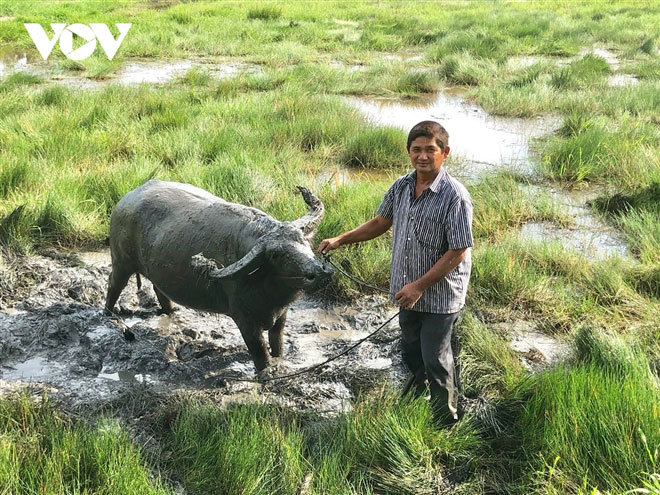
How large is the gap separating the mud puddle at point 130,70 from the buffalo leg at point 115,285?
8.22 metres

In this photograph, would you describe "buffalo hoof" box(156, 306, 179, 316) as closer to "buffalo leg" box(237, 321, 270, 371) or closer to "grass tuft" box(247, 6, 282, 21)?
"buffalo leg" box(237, 321, 270, 371)

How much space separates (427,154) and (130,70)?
12.5 metres

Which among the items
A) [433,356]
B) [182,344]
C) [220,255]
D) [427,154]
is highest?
[427,154]

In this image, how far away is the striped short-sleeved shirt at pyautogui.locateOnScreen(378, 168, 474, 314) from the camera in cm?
291

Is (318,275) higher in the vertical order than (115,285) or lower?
higher

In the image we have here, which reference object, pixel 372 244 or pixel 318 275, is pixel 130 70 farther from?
pixel 318 275

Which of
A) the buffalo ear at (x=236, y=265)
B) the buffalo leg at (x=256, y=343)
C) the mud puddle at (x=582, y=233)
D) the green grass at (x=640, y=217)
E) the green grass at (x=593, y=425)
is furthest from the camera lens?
the mud puddle at (x=582, y=233)

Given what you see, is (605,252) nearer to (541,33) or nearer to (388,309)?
(388,309)

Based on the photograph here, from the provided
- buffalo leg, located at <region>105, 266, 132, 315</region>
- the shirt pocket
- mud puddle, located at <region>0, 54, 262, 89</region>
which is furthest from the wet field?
mud puddle, located at <region>0, 54, 262, 89</region>

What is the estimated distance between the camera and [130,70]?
45.8 ft

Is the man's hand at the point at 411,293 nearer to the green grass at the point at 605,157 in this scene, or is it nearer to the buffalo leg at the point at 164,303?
the buffalo leg at the point at 164,303

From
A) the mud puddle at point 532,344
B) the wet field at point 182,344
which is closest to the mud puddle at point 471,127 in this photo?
the wet field at point 182,344

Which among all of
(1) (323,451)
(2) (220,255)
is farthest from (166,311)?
(1) (323,451)

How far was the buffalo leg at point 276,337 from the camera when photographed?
3896 millimetres
